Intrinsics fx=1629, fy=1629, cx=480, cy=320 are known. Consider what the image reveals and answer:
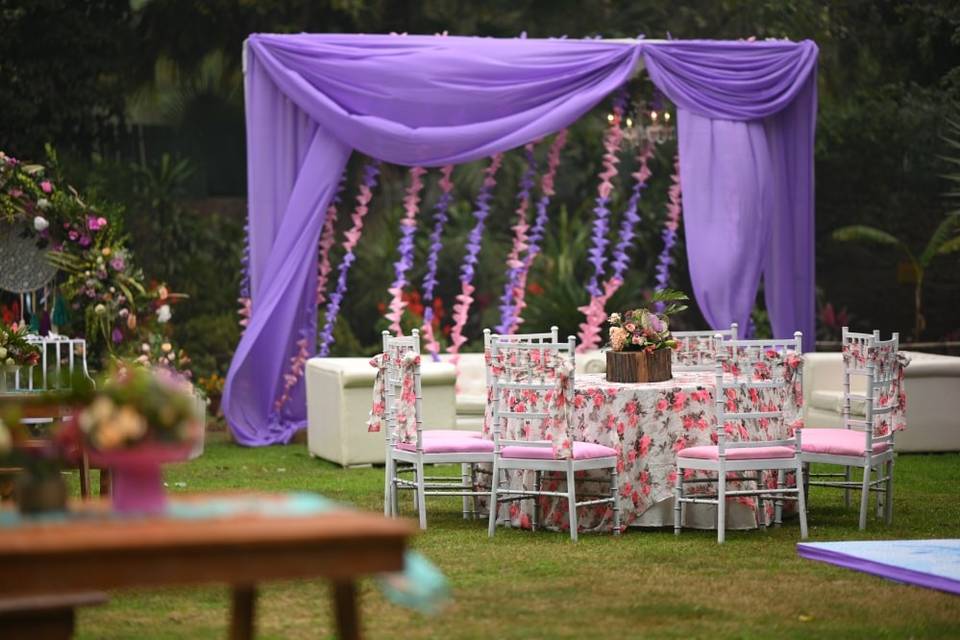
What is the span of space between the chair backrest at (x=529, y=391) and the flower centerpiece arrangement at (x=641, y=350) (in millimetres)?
536

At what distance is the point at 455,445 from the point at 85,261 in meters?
3.27

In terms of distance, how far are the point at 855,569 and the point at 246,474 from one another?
4.05 m

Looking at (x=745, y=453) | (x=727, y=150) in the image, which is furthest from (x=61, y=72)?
(x=745, y=453)

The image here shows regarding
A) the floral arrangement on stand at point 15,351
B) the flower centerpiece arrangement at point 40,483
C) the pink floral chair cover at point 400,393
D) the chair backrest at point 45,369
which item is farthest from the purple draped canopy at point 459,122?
the flower centerpiece arrangement at point 40,483

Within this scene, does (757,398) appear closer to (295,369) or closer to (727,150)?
(727,150)

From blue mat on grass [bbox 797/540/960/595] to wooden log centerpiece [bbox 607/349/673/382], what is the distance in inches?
48.1

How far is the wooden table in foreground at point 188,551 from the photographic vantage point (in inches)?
122

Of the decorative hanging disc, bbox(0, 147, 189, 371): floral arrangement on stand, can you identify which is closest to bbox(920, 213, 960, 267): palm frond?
bbox(0, 147, 189, 371): floral arrangement on stand

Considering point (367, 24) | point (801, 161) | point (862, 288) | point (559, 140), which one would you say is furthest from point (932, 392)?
point (367, 24)

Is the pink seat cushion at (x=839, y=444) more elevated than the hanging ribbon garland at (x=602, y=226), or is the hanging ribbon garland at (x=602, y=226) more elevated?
the hanging ribbon garland at (x=602, y=226)

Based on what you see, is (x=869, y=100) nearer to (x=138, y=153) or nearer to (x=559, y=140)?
(x=559, y=140)

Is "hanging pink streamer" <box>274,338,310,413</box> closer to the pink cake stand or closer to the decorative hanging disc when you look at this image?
the decorative hanging disc

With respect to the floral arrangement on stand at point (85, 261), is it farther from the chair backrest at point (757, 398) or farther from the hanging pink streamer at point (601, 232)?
the chair backrest at point (757, 398)

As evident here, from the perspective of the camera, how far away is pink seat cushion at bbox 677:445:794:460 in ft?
22.9
